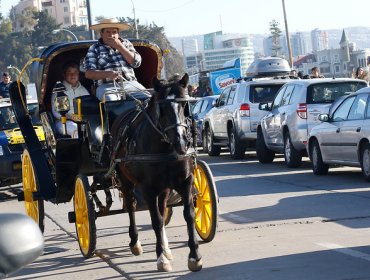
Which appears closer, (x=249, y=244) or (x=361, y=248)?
(x=361, y=248)

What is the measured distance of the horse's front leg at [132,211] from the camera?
29.6 feet

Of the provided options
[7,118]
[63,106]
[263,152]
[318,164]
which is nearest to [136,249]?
[63,106]

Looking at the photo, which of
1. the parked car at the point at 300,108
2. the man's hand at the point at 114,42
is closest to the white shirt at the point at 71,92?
the man's hand at the point at 114,42

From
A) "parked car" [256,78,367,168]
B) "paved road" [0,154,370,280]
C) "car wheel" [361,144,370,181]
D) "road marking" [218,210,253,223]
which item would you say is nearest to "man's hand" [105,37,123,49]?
"paved road" [0,154,370,280]

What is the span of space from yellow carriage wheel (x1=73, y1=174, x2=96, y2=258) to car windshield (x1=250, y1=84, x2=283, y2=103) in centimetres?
1363

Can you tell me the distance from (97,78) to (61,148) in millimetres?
971

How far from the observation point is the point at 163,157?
803 cm

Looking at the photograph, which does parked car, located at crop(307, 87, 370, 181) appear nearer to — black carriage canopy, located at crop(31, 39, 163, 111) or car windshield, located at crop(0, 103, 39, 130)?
black carriage canopy, located at crop(31, 39, 163, 111)

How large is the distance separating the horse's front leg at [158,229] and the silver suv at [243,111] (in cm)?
1443

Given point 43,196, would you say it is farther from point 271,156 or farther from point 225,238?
Answer: point 271,156

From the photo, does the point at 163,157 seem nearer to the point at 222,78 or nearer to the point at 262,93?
the point at 262,93

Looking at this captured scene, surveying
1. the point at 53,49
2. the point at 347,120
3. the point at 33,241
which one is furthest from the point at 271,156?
the point at 33,241

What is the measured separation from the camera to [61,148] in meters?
10.1

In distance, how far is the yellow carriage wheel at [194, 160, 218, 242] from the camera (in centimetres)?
923
